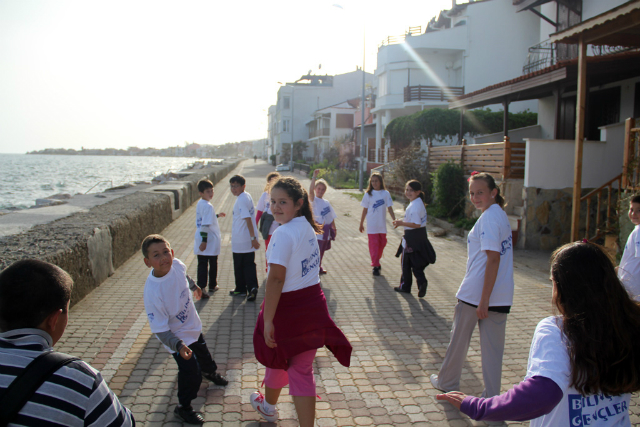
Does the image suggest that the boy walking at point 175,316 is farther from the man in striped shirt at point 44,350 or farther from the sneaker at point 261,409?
the man in striped shirt at point 44,350

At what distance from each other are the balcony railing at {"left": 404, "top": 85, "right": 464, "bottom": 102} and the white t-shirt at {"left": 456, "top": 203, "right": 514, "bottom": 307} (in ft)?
96.2

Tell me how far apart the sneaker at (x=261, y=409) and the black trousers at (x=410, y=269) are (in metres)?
3.77

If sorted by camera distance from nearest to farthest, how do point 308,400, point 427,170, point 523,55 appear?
point 308,400 → point 427,170 → point 523,55

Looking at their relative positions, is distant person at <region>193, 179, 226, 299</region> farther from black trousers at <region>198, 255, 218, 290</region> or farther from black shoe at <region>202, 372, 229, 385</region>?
black shoe at <region>202, 372, 229, 385</region>

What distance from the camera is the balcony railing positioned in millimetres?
31466

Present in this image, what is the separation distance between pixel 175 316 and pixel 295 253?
1175 mm

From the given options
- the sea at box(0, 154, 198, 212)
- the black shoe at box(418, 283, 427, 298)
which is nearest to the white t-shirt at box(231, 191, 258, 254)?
the black shoe at box(418, 283, 427, 298)

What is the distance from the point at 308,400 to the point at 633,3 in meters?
7.05

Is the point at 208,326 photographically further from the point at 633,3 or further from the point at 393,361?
the point at 633,3

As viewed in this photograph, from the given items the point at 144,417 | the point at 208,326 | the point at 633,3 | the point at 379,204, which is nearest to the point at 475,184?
the point at 144,417

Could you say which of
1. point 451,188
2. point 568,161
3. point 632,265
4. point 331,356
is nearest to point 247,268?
point 331,356

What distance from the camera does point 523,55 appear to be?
29.9 metres

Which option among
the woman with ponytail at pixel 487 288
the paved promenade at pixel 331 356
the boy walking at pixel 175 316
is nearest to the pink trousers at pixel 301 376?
the paved promenade at pixel 331 356

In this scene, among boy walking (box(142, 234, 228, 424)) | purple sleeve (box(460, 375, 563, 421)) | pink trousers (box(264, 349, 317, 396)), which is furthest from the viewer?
boy walking (box(142, 234, 228, 424))
